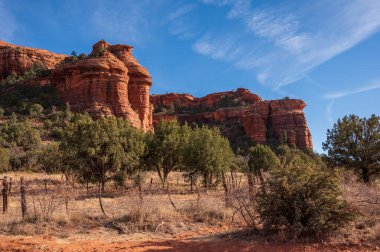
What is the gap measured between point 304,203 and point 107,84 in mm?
55094

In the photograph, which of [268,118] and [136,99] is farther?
[268,118]

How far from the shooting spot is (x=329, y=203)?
9.24m

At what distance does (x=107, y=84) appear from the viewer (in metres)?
60.3

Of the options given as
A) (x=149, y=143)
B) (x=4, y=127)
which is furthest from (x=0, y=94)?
(x=149, y=143)

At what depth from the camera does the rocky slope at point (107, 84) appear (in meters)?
59.4

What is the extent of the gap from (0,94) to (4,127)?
75.4 ft

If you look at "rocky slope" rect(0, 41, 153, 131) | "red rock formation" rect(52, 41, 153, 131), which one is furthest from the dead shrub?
"red rock formation" rect(52, 41, 153, 131)

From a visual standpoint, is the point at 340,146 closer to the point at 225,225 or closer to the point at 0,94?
the point at 225,225

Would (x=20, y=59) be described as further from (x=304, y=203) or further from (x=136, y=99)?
(x=304, y=203)

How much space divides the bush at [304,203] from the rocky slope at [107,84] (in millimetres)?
48589

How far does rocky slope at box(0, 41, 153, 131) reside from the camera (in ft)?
195

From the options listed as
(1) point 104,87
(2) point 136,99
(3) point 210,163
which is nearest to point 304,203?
(3) point 210,163

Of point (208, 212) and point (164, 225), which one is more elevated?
point (208, 212)

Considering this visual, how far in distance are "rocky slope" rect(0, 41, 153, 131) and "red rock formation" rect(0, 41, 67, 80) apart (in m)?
21.6
